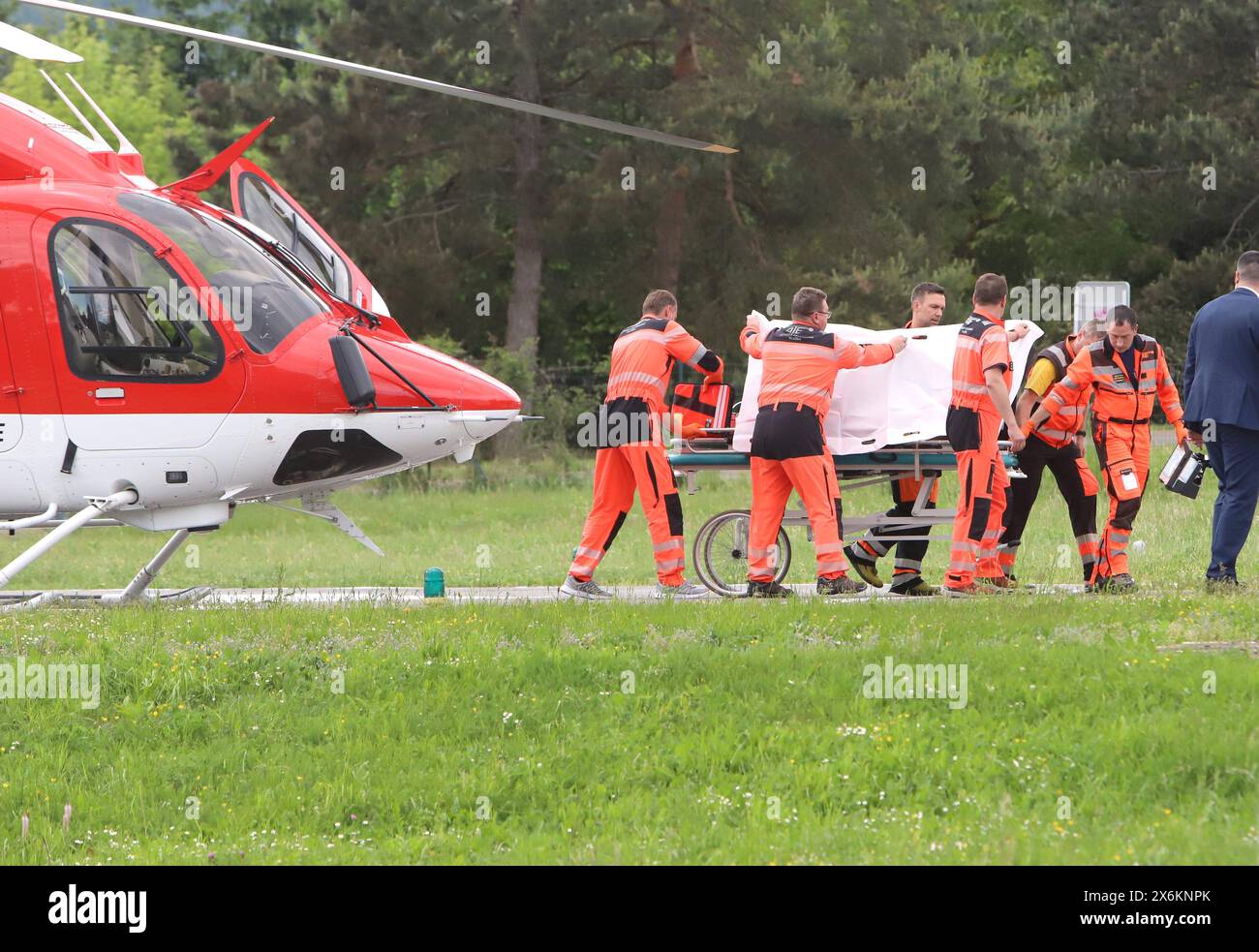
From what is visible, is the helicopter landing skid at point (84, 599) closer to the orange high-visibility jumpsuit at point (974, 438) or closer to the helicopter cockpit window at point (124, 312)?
the helicopter cockpit window at point (124, 312)

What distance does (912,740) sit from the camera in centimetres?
746

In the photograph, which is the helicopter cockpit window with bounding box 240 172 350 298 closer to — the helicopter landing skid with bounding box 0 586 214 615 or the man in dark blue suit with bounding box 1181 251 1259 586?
the helicopter landing skid with bounding box 0 586 214 615

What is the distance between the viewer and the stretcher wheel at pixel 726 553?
11.9 meters

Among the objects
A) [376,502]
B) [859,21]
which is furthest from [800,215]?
[376,502]

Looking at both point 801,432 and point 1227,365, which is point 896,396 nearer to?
point 801,432

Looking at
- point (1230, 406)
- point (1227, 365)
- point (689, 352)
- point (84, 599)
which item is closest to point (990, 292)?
point (1227, 365)

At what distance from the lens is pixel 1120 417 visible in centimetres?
1097

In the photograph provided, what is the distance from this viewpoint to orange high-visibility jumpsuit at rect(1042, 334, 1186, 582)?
10953 millimetres

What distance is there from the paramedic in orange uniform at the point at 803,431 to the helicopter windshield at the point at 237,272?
10.7ft

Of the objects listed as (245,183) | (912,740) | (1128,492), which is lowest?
(912,740)

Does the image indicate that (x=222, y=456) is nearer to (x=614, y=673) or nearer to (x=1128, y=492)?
(x=614, y=673)

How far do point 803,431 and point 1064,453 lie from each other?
89.7 inches
